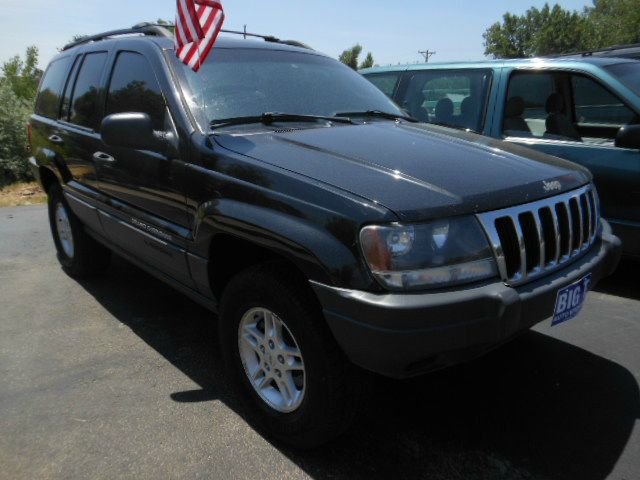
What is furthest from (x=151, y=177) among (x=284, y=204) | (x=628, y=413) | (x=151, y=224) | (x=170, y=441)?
(x=628, y=413)

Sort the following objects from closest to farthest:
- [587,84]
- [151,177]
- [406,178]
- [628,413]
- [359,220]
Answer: [359,220] → [406,178] → [628,413] → [151,177] → [587,84]

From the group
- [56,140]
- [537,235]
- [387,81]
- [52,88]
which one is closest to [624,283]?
[537,235]

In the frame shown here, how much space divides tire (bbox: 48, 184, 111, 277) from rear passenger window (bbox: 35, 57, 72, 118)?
2.22 ft

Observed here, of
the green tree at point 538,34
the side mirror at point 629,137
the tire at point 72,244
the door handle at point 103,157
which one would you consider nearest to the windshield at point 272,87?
the door handle at point 103,157

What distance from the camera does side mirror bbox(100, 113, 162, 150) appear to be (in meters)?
2.76

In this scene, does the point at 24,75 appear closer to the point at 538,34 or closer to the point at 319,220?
the point at 319,220

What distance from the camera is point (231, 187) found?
8.27ft

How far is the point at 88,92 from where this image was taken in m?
3.99

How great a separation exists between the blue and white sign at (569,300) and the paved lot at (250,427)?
581 mm

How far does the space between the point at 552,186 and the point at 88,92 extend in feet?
10.5

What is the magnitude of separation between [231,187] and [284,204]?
1.24ft

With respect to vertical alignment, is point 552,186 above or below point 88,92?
below

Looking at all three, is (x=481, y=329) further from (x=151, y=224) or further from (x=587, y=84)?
(x=587, y=84)

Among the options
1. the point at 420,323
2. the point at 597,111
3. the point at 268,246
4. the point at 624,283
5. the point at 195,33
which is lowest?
the point at 624,283
